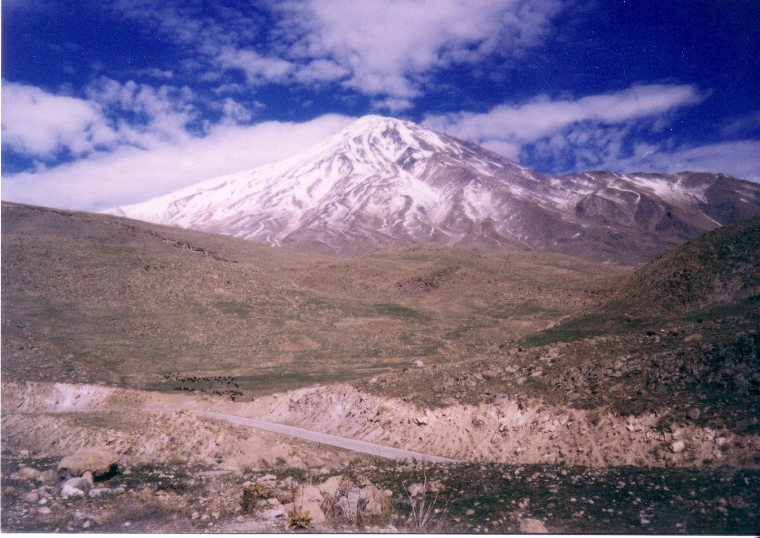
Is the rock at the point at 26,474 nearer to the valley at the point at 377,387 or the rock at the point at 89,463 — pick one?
the rock at the point at 89,463

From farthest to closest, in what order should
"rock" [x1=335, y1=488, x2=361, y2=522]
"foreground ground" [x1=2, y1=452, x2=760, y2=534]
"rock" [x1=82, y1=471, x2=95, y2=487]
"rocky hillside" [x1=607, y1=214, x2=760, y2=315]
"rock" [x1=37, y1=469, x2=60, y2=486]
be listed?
"rocky hillside" [x1=607, y1=214, x2=760, y2=315], "rock" [x1=82, y1=471, x2=95, y2=487], "rock" [x1=37, y1=469, x2=60, y2=486], "rock" [x1=335, y1=488, x2=361, y2=522], "foreground ground" [x1=2, y1=452, x2=760, y2=534]

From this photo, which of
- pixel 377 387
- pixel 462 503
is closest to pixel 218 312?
pixel 377 387

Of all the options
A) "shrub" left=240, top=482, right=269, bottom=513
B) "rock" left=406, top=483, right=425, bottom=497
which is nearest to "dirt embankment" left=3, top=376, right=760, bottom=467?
"rock" left=406, top=483, right=425, bottom=497

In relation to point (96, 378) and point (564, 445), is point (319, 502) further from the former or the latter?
point (96, 378)

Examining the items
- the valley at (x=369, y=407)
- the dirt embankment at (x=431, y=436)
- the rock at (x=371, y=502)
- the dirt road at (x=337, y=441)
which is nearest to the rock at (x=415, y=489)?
the valley at (x=369, y=407)

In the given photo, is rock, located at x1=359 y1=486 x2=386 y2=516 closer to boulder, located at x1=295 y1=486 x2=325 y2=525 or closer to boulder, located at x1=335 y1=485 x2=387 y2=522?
boulder, located at x1=335 y1=485 x2=387 y2=522

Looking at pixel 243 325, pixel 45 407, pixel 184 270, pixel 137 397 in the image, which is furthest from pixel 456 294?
pixel 45 407
